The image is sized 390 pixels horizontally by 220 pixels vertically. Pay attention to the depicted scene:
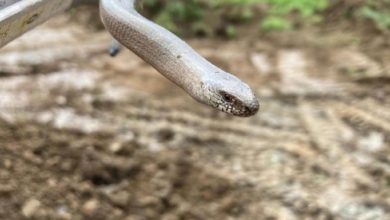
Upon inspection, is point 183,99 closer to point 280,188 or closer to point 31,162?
point 280,188

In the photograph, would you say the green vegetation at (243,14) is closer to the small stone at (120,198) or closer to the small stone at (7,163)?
the small stone at (120,198)

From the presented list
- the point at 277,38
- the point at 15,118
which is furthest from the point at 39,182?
the point at 277,38

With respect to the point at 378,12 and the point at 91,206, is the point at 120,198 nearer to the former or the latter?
the point at 91,206

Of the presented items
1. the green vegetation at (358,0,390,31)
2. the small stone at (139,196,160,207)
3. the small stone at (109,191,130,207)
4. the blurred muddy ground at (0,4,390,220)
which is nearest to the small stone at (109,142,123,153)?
the blurred muddy ground at (0,4,390,220)

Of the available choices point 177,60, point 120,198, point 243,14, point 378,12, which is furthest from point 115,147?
point 378,12

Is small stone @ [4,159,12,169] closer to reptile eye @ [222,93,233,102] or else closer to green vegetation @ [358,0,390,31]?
reptile eye @ [222,93,233,102]
